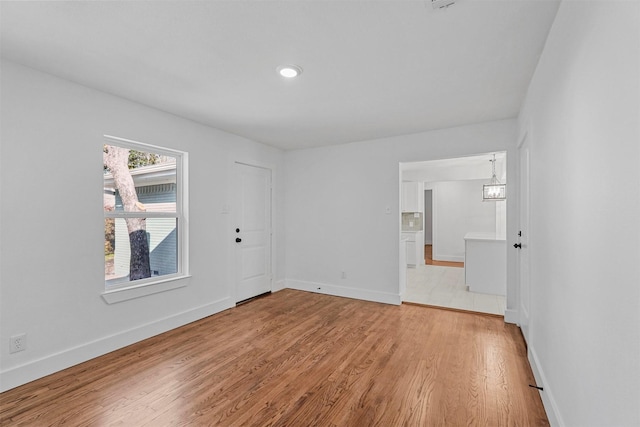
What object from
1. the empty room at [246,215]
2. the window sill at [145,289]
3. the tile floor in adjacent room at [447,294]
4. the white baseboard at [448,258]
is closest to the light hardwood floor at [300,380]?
the empty room at [246,215]

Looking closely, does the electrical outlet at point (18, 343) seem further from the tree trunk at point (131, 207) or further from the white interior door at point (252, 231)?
the white interior door at point (252, 231)

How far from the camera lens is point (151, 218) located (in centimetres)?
335

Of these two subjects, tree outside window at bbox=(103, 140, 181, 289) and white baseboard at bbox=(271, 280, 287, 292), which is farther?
white baseboard at bbox=(271, 280, 287, 292)

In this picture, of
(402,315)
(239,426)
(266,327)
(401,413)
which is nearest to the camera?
(239,426)

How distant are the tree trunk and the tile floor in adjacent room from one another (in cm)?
353

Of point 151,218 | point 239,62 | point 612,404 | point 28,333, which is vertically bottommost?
point 28,333

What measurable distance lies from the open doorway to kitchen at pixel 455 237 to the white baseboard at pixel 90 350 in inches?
121

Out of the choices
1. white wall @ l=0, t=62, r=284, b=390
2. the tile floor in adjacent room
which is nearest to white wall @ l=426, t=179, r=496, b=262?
the tile floor in adjacent room

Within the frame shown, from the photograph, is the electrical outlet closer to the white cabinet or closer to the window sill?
the window sill

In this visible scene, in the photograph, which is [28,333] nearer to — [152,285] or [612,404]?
[152,285]

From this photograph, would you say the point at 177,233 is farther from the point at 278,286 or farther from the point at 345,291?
the point at 345,291

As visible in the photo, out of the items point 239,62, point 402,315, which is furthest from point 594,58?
point 402,315

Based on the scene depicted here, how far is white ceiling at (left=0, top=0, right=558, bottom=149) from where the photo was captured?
5.67 ft

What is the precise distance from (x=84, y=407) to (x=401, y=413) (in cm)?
211
